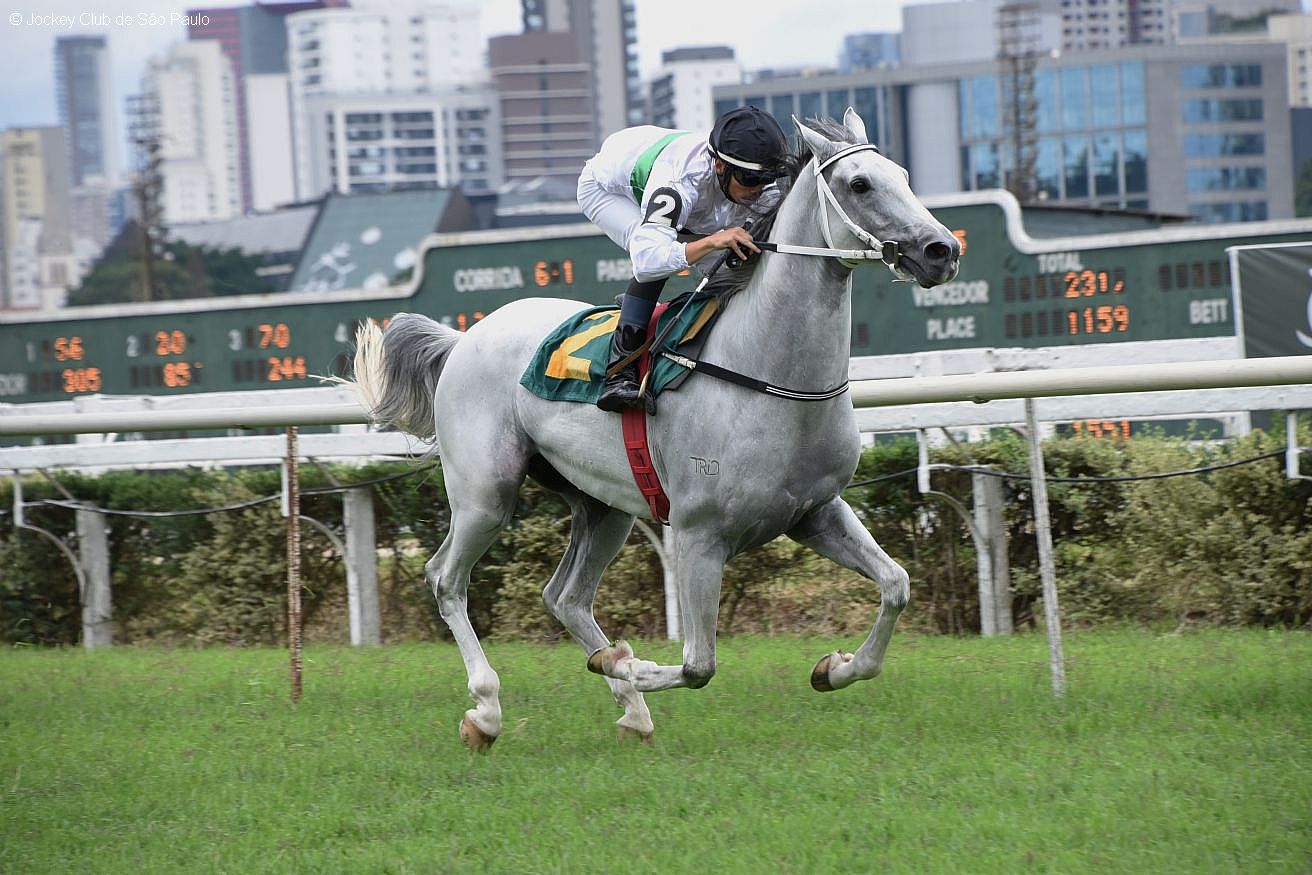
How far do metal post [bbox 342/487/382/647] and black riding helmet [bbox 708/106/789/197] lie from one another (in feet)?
10.6

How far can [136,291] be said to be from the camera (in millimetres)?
61062

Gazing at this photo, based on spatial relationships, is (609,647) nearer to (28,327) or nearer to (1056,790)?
(1056,790)

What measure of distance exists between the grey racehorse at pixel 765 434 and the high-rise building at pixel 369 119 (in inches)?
5656

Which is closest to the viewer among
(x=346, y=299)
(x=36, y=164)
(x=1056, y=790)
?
(x=1056, y=790)

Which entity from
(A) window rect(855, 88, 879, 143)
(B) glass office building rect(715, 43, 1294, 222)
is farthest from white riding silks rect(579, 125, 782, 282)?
(A) window rect(855, 88, 879, 143)

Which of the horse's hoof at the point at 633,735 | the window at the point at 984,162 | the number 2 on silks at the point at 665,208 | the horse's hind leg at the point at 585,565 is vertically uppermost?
the window at the point at 984,162

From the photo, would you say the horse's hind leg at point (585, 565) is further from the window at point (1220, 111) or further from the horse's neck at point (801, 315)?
the window at point (1220, 111)

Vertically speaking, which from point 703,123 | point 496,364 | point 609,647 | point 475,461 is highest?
point 703,123

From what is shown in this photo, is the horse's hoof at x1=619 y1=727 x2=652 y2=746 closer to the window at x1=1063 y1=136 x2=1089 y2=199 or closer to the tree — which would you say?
the tree

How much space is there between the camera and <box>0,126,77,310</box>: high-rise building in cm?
16000

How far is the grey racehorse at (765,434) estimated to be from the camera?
13.7 ft

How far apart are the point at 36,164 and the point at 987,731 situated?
213 metres

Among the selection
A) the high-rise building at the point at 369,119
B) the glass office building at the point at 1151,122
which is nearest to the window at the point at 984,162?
the glass office building at the point at 1151,122

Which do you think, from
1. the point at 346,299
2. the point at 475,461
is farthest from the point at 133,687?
the point at 346,299
